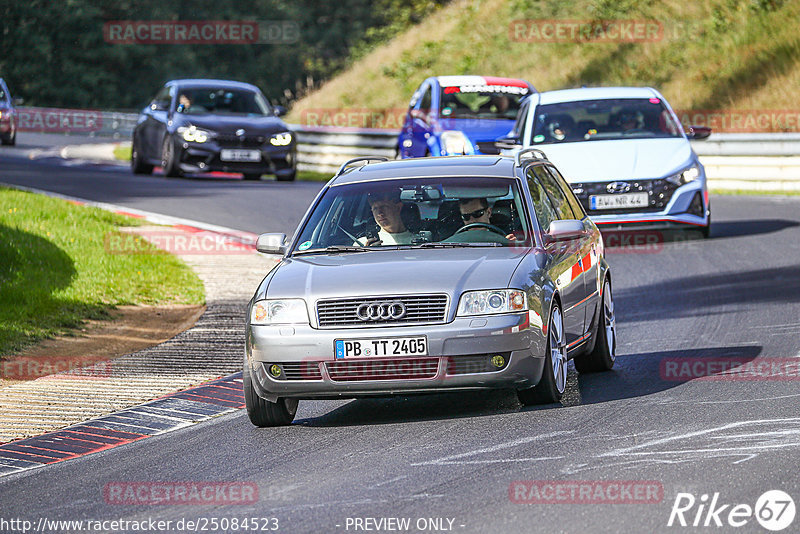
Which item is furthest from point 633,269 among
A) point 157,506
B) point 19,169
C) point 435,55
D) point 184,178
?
point 435,55

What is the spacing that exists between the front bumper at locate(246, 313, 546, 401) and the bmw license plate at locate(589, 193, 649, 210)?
338 inches

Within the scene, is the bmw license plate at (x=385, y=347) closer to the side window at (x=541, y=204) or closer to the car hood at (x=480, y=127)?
the side window at (x=541, y=204)

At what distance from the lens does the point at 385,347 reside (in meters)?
7.99

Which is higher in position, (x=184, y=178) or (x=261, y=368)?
Result: (x=261, y=368)

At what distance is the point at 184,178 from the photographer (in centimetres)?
2695

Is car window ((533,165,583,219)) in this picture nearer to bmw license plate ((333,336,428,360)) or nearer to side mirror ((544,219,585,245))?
side mirror ((544,219,585,245))

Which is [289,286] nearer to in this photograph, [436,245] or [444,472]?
[436,245]

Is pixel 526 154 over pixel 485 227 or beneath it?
over

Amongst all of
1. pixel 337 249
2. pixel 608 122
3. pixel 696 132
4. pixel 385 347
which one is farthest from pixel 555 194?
pixel 696 132

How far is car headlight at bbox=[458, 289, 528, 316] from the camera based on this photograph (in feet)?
26.5

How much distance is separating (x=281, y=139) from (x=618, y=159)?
1023cm

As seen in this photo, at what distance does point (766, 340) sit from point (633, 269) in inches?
188

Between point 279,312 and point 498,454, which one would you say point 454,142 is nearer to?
A: point 279,312

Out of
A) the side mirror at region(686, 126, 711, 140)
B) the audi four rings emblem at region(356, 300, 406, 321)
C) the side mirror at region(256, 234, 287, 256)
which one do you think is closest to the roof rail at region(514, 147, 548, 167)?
the side mirror at region(256, 234, 287, 256)
